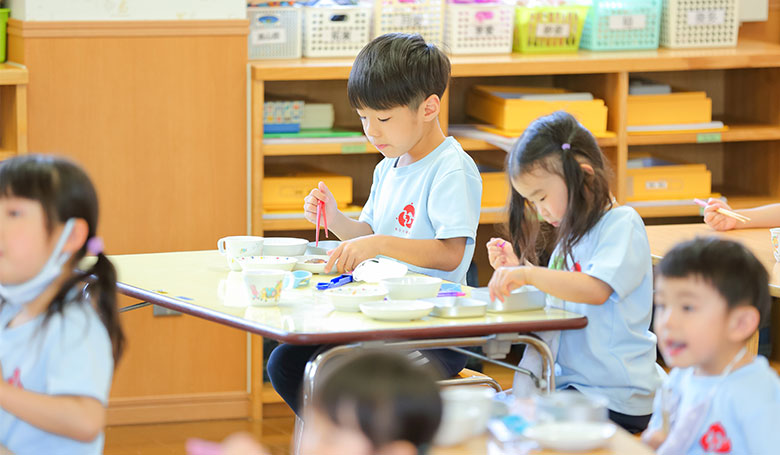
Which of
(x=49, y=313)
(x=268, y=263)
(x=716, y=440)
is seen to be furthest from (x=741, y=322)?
(x=268, y=263)

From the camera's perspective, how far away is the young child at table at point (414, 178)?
2.40 metres

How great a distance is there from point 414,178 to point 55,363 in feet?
4.04

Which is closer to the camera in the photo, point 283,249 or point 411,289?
point 411,289

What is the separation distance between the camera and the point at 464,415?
1392 mm

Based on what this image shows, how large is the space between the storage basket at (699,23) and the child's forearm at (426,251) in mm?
1832

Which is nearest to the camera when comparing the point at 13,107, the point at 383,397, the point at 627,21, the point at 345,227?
the point at 383,397

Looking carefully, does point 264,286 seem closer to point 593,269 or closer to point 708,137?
point 593,269

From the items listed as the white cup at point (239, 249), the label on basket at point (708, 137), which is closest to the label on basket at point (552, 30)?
the label on basket at point (708, 137)

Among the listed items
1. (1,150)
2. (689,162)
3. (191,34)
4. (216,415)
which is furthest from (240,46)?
(689,162)

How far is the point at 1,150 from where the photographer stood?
131 inches

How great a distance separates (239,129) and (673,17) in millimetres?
1611

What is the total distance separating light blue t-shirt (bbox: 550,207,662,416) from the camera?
2.05 m

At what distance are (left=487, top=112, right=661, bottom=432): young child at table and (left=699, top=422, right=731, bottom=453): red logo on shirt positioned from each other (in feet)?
1.85

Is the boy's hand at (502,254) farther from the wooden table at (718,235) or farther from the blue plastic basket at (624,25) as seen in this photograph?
the blue plastic basket at (624,25)
